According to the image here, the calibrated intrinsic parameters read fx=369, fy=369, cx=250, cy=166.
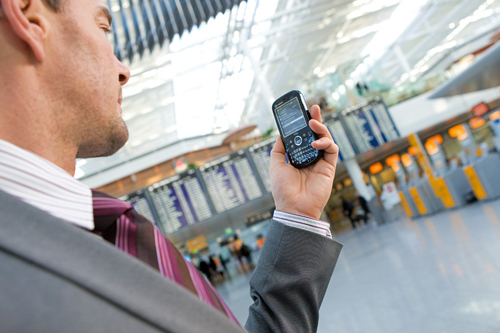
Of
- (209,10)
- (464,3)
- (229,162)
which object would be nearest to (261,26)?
(229,162)

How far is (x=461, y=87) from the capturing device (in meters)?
11.0

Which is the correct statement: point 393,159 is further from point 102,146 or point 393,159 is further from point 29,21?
point 29,21

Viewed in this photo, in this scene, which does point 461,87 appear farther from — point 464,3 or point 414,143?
point 464,3

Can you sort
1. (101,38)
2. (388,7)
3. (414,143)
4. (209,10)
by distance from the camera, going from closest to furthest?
(101,38), (209,10), (414,143), (388,7)

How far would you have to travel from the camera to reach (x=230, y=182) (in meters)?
10.6

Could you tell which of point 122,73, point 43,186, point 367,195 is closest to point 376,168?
point 367,195

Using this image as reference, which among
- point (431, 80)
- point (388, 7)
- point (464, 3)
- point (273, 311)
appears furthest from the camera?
point (464, 3)

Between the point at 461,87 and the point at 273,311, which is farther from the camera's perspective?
the point at 461,87

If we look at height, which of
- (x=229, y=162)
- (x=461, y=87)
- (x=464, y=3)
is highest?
(x=464, y=3)

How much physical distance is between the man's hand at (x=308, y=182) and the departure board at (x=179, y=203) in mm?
9242

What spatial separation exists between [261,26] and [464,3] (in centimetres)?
1124

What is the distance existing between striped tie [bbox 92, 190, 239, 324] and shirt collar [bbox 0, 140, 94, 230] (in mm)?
55

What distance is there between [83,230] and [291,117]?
1463 millimetres

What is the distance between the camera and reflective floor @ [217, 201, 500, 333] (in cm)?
325
